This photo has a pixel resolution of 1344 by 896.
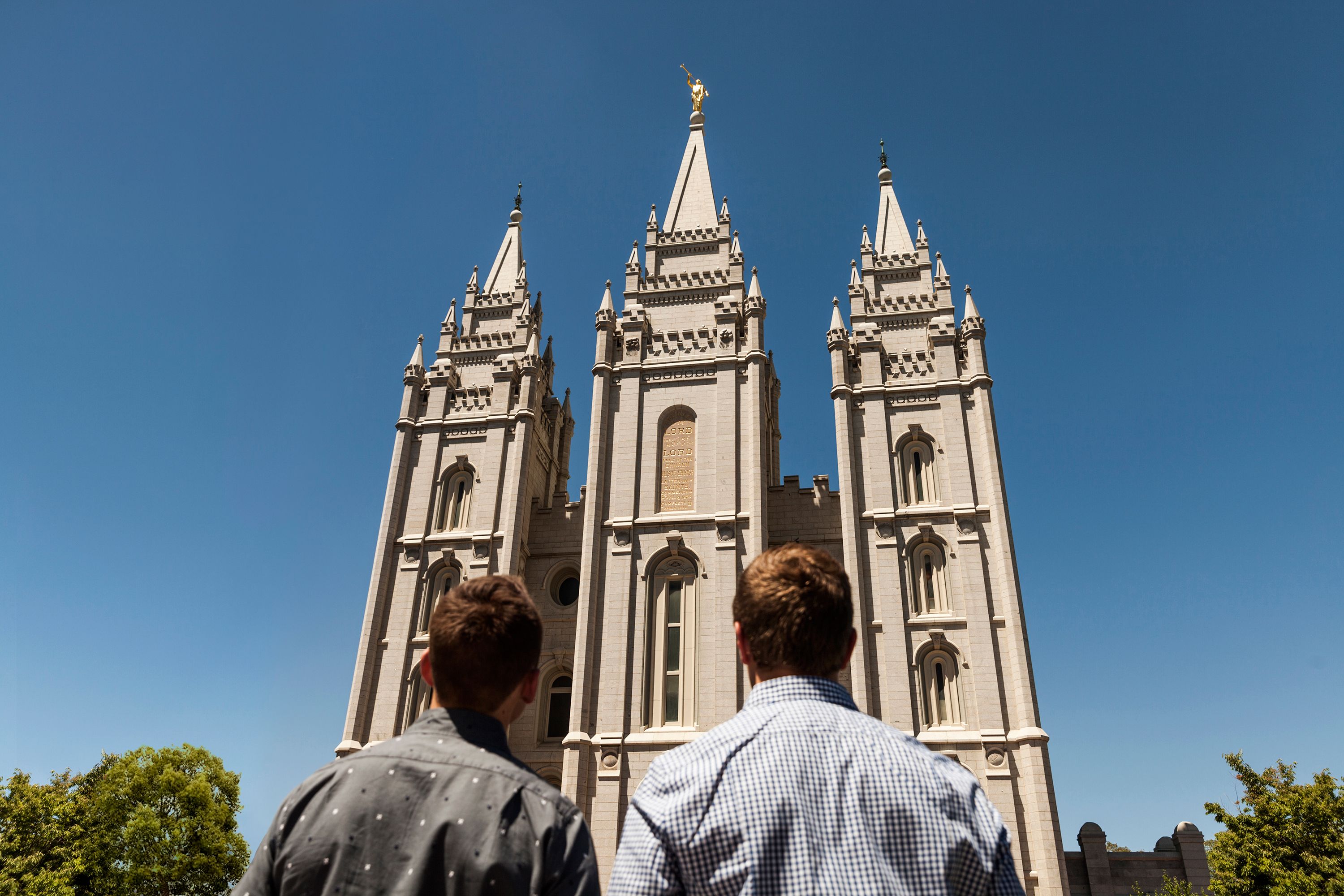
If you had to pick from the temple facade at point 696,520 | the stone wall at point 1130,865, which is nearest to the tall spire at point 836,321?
the temple facade at point 696,520

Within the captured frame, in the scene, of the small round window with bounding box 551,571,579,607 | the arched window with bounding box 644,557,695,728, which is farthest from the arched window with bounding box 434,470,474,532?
the arched window with bounding box 644,557,695,728

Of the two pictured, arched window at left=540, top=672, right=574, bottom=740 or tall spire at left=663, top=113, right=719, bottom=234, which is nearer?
arched window at left=540, top=672, right=574, bottom=740

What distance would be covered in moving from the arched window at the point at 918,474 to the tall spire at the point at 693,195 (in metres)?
12.4

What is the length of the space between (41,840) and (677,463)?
2573cm

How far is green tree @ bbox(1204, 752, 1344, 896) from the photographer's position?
22531 millimetres

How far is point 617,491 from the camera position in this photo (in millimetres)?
27922

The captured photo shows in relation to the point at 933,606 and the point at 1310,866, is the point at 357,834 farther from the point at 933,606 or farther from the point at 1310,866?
the point at 1310,866

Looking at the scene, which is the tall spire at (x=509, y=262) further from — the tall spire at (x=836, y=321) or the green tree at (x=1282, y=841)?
the green tree at (x=1282, y=841)

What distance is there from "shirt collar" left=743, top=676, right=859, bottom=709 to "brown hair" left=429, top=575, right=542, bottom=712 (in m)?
0.81

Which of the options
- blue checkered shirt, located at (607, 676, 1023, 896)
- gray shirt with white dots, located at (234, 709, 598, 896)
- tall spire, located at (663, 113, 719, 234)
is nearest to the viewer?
blue checkered shirt, located at (607, 676, 1023, 896)

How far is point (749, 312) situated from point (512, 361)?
31.1 ft

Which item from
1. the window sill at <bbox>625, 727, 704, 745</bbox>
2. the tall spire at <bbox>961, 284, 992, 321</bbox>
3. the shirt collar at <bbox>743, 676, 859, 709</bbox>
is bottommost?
the shirt collar at <bbox>743, 676, 859, 709</bbox>

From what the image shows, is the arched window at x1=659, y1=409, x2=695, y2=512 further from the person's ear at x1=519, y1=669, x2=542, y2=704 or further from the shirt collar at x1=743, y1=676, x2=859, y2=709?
the shirt collar at x1=743, y1=676, x2=859, y2=709

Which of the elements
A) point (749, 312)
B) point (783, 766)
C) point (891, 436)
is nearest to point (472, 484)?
point (749, 312)
